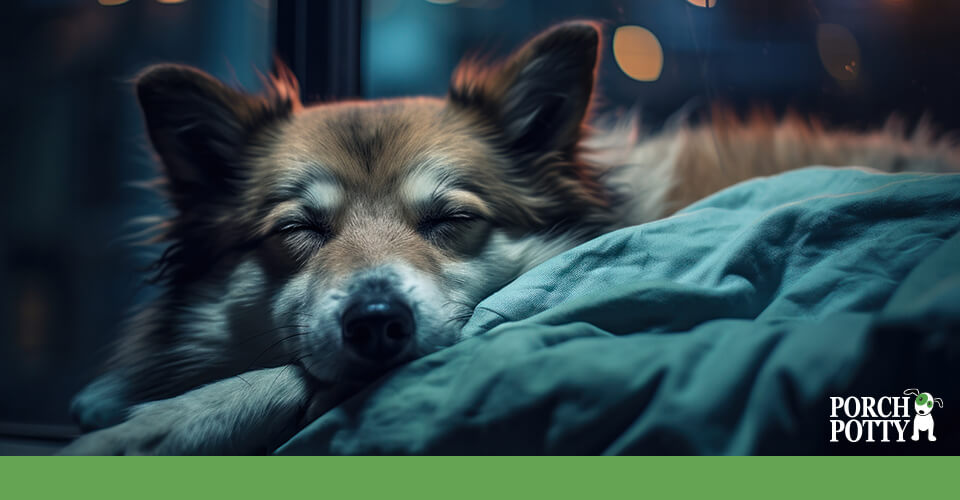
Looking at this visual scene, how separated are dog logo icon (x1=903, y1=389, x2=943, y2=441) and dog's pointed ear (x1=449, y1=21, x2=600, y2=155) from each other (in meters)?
0.82

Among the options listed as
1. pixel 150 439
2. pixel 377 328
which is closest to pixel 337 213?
pixel 377 328

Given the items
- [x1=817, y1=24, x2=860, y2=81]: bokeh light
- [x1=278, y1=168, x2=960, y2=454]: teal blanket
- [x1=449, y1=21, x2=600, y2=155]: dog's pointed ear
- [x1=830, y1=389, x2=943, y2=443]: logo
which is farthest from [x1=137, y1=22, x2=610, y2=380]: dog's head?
[x1=817, y1=24, x2=860, y2=81]: bokeh light

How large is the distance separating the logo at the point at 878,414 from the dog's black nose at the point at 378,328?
56 centimetres

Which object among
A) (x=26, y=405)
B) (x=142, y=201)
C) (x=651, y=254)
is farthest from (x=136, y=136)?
(x=651, y=254)

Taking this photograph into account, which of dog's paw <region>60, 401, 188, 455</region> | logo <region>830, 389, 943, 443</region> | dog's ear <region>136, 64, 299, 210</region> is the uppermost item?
dog's ear <region>136, 64, 299, 210</region>

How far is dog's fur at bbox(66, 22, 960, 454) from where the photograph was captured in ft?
3.20

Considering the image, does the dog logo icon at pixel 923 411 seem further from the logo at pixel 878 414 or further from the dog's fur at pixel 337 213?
the dog's fur at pixel 337 213

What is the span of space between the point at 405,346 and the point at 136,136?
101 centimetres

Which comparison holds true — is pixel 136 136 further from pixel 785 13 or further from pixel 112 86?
pixel 785 13

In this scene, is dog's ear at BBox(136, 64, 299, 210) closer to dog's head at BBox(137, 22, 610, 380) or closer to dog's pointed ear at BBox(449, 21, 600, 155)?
dog's head at BBox(137, 22, 610, 380)

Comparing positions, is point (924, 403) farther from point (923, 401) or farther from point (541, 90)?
point (541, 90)

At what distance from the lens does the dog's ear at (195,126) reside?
47.3 inches

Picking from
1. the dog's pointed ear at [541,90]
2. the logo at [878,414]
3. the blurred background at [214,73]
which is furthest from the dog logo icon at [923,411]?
the blurred background at [214,73]

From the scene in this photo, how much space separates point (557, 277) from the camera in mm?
973
